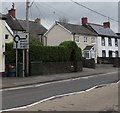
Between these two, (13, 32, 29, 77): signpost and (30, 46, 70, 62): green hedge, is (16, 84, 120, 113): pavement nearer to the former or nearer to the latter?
(13, 32, 29, 77): signpost

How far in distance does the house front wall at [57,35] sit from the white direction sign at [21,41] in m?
21.7

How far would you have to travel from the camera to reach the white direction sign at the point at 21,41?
1925 cm

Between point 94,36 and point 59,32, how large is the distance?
25.5 feet

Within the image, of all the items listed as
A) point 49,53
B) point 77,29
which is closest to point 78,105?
point 49,53

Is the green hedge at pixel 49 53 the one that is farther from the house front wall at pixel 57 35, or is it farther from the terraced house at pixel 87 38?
the house front wall at pixel 57 35

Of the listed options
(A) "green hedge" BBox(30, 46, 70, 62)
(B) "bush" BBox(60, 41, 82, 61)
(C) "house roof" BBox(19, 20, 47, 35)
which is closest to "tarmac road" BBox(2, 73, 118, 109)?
(A) "green hedge" BBox(30, 46, 70, 62)

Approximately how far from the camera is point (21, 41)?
19438 millimetres

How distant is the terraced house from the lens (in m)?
41.7

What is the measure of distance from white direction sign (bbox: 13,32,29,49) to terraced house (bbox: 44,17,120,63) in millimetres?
21548

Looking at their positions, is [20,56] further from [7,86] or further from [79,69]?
[79,69]

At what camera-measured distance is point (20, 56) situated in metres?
20.2

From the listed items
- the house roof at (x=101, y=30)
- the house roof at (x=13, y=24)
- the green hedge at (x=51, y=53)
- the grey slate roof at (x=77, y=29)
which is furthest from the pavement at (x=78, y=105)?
the house roof at (x=101, y=30)

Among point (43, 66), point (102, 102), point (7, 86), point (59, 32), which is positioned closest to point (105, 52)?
point (59, 32)

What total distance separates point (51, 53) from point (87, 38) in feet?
74.5
